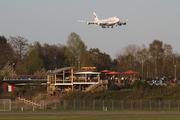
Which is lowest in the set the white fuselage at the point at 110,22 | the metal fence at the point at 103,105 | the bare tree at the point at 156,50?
the metal fence at the point at 103,105

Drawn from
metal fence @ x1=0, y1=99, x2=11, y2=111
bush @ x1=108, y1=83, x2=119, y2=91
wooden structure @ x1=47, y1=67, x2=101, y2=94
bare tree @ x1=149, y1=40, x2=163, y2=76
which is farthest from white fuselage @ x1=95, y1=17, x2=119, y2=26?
metal fence @ x1=0, y1=99, x2=11, y2=111

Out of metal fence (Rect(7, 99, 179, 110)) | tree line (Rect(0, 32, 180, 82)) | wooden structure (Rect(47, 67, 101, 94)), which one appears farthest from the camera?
tree line (Rect(0, 32, 180, 82))

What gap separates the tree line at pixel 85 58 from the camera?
91500mm

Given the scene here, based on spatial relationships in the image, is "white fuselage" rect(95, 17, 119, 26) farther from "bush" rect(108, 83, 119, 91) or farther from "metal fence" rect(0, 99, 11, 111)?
"metal fence" rect(0, 99, 11, 111)

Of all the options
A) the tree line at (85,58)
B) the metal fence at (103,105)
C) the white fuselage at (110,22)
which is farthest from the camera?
the tree line at (85,58)

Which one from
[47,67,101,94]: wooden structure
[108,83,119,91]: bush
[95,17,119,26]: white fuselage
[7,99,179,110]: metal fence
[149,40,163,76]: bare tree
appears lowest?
[7,99,179,110]: metal fence

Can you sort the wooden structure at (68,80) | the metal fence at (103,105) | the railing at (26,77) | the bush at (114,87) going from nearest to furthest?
the metal fence at (103,105) → the bush at (114,87) → the wooden structure at (68,80) → the railing at (26,77)

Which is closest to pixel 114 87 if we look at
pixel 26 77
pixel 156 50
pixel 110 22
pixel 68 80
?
pixel 68 80

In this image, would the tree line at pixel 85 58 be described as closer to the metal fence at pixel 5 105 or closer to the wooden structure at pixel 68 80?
the wooden structure at pixel 68 80

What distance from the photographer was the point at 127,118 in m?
37.3

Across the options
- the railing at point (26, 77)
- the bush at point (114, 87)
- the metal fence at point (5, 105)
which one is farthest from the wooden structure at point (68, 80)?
the railing at point (26, 77)

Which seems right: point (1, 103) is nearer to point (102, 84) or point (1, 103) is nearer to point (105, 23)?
point (102, 84)

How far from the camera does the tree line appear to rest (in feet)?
300

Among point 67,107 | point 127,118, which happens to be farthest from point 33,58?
point 127,118
